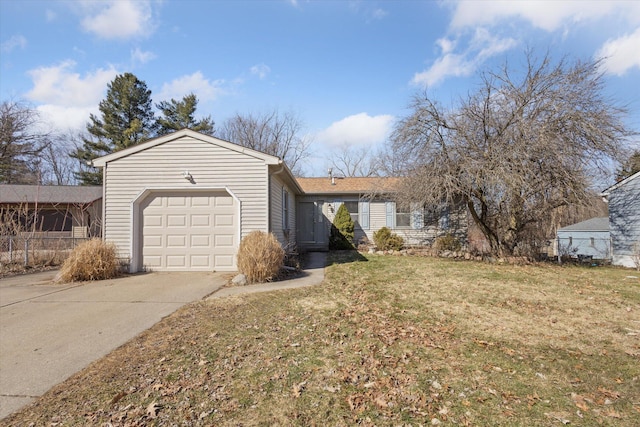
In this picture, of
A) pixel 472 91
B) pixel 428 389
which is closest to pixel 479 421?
pixel 428 389

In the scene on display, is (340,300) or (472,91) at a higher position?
(472,91)

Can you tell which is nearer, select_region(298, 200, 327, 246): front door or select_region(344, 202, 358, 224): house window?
select_region(298, 200, 327, 246): front door

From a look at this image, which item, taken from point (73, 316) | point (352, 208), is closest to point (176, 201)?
Result: point (73, 316)

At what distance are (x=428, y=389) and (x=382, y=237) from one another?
39.0ft

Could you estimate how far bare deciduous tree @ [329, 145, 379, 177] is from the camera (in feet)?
109

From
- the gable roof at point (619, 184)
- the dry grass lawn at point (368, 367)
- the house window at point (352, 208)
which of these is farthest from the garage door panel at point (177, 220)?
the gable roof at point (619, 184)

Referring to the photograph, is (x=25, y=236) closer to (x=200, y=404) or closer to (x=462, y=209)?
(x=200, y=404)

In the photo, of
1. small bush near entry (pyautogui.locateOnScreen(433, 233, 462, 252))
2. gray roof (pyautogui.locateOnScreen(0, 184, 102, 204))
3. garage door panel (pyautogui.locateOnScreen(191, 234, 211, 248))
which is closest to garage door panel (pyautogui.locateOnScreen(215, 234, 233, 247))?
garage door panel (pyautogui.locateOnScreen(191, 234, 211, 248))

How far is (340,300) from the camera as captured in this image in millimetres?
6242

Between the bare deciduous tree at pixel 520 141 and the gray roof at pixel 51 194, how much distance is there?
18.6 meters

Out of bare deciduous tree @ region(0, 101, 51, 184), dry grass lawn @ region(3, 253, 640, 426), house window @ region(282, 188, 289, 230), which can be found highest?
bare deciduous tree @ region(0, 101, 51, 184)

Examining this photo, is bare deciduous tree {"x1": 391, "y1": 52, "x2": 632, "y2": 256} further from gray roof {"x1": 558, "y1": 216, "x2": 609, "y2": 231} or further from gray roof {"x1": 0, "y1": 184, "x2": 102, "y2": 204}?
gray roof {"x1": 0, "y1": 184, "x2": 102, "y2": 204}

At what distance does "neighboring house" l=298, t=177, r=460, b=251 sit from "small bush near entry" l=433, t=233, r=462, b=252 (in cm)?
111

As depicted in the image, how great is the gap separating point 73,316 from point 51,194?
19.8 metres
